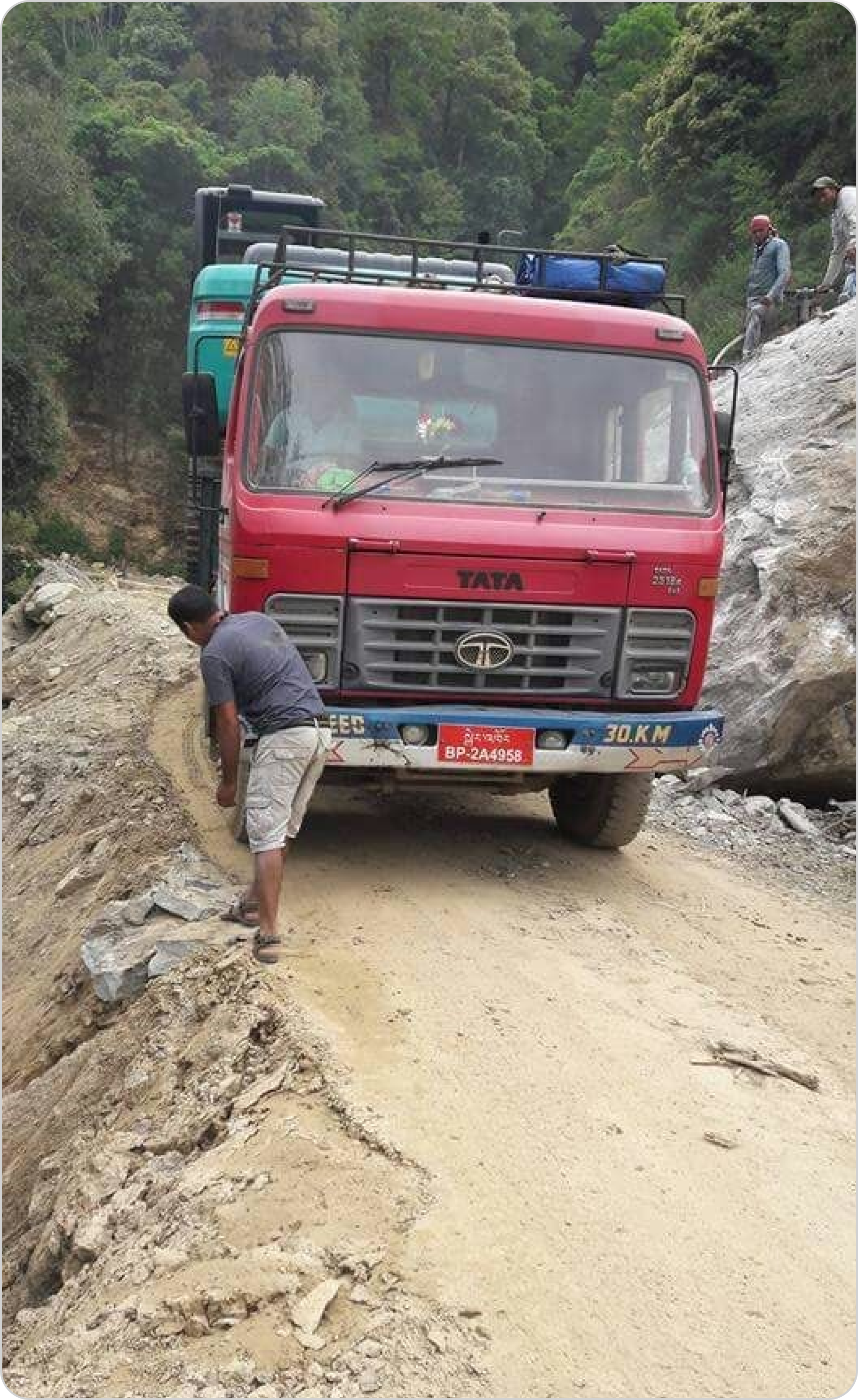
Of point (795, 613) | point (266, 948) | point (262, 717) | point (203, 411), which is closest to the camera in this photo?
point (266, 948)

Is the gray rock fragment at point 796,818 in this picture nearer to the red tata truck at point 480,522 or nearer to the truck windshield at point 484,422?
the red tata truck at point 480,522

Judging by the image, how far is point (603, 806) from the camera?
316 inches

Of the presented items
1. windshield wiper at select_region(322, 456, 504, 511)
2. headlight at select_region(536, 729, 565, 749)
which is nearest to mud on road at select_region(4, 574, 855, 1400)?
headlight at select_region(536, 729, 565, 749)

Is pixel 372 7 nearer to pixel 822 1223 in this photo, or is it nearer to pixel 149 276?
pixel 149 276

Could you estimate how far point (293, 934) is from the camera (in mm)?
6367

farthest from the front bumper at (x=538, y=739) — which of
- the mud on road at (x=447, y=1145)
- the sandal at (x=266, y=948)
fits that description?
the sandal at (x=266, y=948)

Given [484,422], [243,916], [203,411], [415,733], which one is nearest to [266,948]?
[243,916]

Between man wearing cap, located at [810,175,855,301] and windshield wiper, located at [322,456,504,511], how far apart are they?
7.16 metres

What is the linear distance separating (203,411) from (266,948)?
10.5 ft

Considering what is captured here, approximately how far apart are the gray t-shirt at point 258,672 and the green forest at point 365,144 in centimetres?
1961

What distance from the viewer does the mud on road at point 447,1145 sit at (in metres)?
3.74

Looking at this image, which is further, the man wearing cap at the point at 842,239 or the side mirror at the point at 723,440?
the man wearing cap at the point at 842,239

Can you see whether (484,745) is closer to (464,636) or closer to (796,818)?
(464,636)

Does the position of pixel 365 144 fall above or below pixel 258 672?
above
